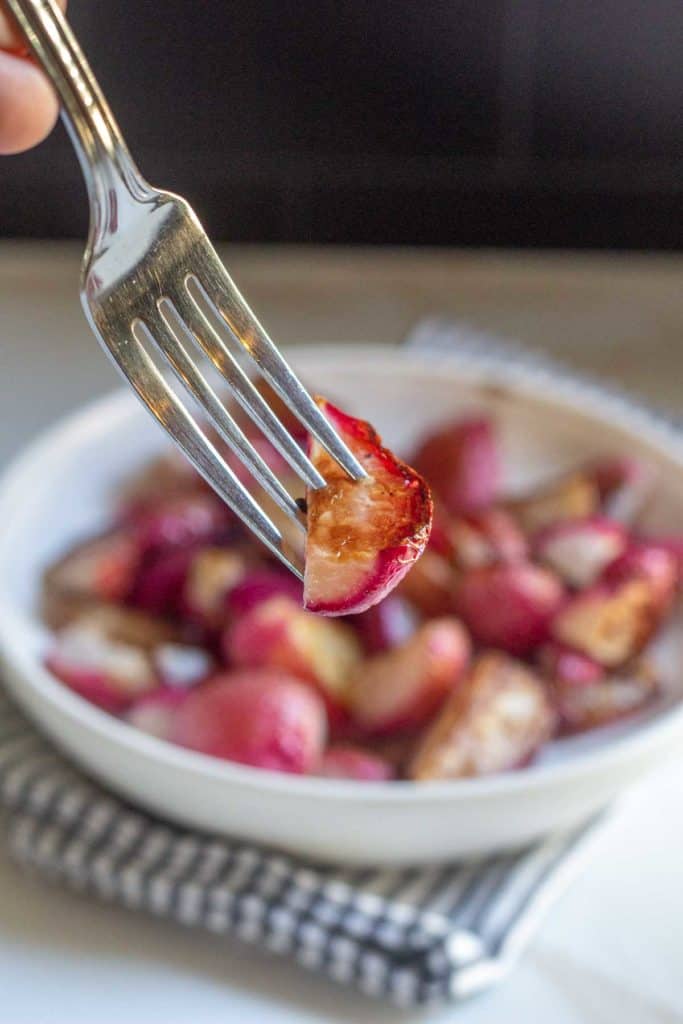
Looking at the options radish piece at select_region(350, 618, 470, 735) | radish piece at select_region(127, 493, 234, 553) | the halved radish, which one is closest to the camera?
the halved radish

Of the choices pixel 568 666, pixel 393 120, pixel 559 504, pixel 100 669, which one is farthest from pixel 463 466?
pixel 393 120

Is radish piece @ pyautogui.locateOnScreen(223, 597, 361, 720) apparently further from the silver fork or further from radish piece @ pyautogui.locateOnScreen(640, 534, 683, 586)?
the silver fork

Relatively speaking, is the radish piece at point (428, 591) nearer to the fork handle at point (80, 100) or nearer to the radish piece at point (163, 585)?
the radish piece at point (163, 585)

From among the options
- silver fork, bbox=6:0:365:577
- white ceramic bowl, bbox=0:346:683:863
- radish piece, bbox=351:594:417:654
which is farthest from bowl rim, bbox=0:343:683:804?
silver fork, bbox=6:0:365:577

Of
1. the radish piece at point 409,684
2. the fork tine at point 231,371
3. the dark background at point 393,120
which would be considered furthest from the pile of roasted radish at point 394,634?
the dark background at point 393,120

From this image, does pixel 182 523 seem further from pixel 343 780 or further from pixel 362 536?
pixel 362 536

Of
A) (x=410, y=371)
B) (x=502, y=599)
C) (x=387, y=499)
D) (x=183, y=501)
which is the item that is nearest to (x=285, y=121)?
(x=410, y=371)

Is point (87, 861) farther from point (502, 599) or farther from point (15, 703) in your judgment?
point (502, 599)
